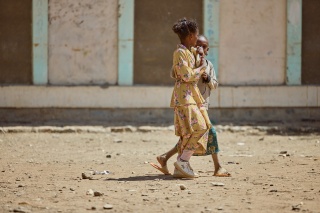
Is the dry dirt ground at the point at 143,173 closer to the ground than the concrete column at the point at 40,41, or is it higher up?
closer to the ground

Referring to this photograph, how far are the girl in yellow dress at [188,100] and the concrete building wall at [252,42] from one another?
639 centimetres

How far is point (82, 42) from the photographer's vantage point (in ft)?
47.6

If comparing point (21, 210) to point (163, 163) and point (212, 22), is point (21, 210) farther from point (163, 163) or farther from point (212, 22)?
point (212, 22)

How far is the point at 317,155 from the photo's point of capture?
1085 cm

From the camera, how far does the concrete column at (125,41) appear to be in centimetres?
1441

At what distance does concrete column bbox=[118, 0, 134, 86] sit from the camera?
14414 millimetres

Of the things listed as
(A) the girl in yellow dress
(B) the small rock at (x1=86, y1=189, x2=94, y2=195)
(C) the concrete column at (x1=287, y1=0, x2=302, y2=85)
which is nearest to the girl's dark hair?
(A) the girl in yellow dress

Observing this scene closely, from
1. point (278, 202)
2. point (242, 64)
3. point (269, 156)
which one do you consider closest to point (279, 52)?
point (242, 64)

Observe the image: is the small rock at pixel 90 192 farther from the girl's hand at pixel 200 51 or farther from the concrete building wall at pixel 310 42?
the concrete building wall at pixel 310 42

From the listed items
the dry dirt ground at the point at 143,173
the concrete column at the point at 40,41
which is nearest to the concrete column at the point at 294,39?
the dry dirt ground at the point at 143,173

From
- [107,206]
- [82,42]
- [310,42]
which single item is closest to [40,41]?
[82,42]

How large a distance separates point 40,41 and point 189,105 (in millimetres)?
6526

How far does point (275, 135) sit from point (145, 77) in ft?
8.27

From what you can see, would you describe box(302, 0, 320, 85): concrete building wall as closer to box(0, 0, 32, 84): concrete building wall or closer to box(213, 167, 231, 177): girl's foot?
box(0, 0, 32, 84): concrete building wall
